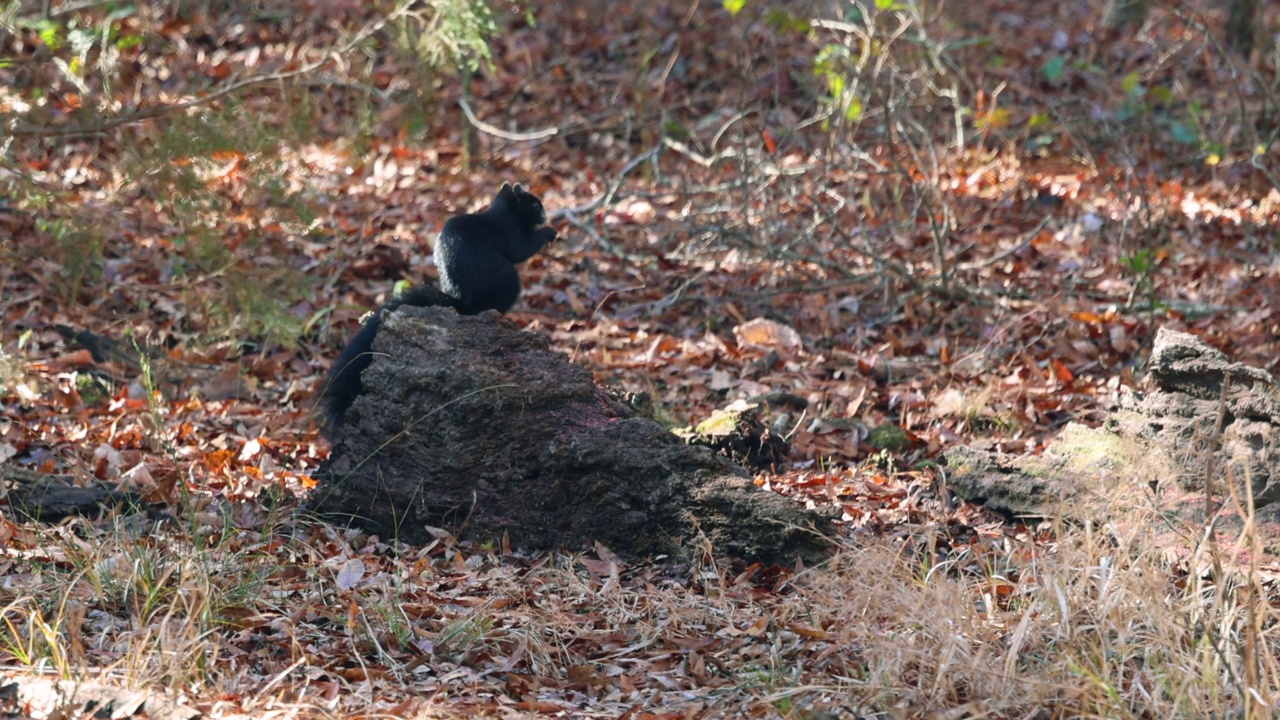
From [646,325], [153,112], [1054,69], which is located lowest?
[646,325]

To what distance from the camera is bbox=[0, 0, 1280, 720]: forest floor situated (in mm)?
3375

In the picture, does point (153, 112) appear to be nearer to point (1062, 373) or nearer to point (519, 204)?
point (519, 204)

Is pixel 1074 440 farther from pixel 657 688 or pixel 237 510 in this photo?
pixel 237 510

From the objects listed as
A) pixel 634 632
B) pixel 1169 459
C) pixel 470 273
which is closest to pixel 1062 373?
pixel 1169 459

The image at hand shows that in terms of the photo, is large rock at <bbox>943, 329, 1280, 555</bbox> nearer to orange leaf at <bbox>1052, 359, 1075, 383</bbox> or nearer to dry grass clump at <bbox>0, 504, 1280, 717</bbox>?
dry grass clump at <bbox>0, 504, 1280, 717</bbox>

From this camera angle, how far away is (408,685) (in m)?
3.43

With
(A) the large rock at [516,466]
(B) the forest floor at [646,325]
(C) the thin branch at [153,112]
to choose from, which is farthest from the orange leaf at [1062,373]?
(C) the thin branch at [153,112]

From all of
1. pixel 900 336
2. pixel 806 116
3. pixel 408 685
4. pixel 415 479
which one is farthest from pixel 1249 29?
pixel 408 685

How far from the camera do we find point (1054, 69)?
10836 mm

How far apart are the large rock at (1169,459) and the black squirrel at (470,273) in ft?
7.69

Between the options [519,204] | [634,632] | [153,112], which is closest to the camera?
[634,632]

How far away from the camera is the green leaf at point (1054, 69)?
1083cm

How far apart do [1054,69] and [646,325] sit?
5.36 metres

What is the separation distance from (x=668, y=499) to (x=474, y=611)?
873 millimetres
